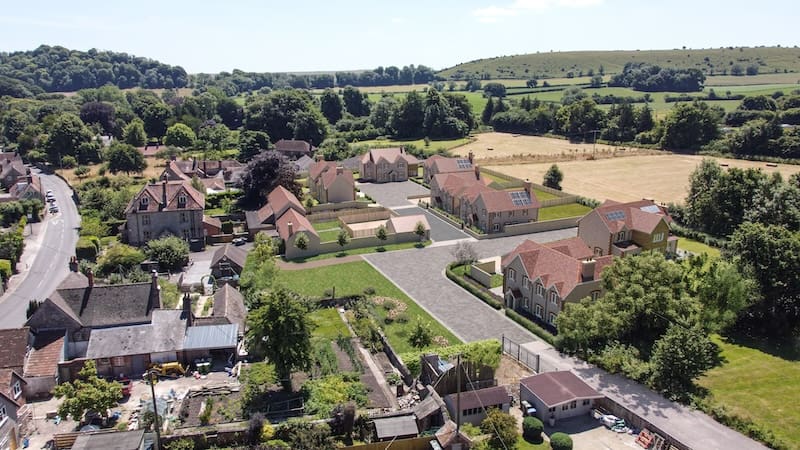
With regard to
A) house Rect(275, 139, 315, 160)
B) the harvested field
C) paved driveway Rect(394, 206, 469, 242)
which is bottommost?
paved driveway Rect(394, 206, 469, 242)

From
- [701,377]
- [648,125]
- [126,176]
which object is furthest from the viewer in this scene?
[648,125]

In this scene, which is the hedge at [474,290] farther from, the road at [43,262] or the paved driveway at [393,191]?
the road at [43,262]

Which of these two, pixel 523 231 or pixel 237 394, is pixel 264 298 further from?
pixel 523 231

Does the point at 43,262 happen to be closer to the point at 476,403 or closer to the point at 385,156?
the point at 476,403

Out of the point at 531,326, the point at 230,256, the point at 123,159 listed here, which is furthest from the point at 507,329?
the point at 123,159

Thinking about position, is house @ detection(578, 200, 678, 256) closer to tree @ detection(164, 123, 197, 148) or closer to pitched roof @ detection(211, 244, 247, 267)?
pitched roof @ detection(211, 244, 247, 267)

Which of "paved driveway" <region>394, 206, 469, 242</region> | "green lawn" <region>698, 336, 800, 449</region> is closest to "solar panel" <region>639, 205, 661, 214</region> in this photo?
"green lawn" <region>698, 336, 800, 449</region>

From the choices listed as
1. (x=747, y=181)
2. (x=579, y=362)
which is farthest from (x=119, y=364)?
(x=747, y=181)
